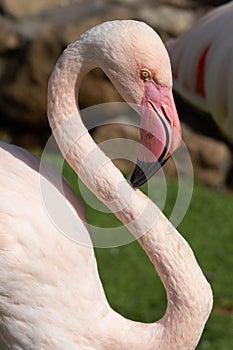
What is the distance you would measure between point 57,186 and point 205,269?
8.33ft

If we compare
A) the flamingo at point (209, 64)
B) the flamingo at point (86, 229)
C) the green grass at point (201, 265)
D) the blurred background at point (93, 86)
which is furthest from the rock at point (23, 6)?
the flamingo at point (86, 229)

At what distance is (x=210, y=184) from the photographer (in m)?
5.96

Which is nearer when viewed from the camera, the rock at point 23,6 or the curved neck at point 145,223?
the curved neck at point 145,223

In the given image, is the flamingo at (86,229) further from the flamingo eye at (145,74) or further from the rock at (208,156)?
the rock at (208,156)

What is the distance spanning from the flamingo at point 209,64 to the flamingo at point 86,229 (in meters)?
1.02

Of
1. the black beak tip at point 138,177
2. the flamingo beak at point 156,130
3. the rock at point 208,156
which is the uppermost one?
the flamingo beak at point 156,130

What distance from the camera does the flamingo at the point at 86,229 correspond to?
6.32ft

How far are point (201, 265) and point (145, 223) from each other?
8.35 ft

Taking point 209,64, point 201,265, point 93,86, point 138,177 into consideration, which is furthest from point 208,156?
point 138,177

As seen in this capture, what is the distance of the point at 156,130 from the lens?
1.92m

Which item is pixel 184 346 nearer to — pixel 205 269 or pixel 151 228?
pixel 151 228

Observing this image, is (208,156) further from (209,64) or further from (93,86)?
(209,64)

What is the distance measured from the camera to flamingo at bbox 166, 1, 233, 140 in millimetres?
2992

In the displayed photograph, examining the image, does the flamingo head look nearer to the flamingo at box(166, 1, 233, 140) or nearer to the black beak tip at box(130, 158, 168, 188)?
the black beak tip at box(130, 158, 168, 188)
